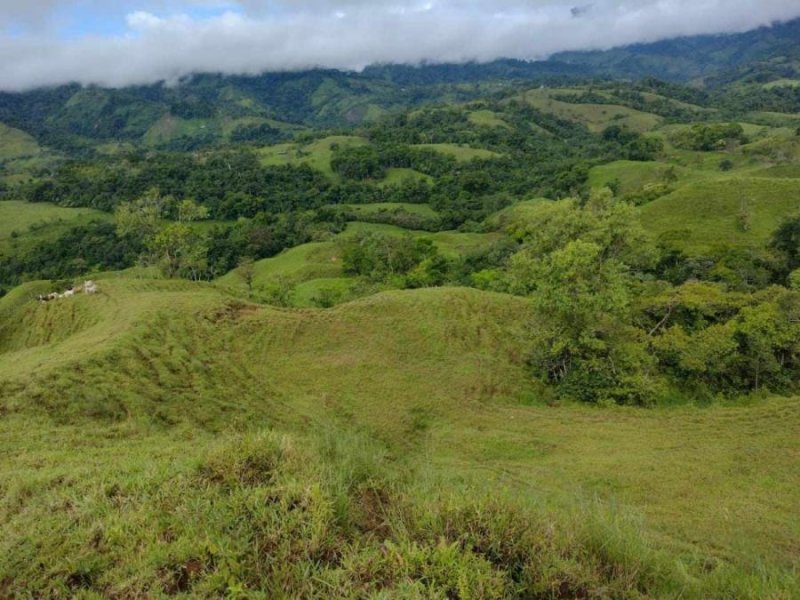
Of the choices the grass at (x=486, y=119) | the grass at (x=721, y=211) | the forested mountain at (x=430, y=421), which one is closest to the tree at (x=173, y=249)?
the forested mountain at (x=430, y=421)

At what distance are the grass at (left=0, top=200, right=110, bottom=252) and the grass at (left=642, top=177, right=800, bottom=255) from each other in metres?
103

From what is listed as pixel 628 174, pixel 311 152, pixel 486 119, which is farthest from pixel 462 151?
pixel 628 174

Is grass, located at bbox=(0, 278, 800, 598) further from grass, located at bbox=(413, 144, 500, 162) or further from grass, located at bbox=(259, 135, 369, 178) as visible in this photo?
grass, located at bbox=(413, 144, 500, 162)

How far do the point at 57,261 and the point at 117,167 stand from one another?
2369 inches

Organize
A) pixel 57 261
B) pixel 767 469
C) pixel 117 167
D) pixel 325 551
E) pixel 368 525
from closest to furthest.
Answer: pixel 325 551
pixel 368 525
pixel 767 469
pixel 57 261
pixel 117 167

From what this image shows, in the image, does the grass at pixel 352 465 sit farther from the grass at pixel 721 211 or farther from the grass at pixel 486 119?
the grass at pixel 486 119

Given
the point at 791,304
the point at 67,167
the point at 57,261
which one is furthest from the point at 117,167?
the point at 791,304

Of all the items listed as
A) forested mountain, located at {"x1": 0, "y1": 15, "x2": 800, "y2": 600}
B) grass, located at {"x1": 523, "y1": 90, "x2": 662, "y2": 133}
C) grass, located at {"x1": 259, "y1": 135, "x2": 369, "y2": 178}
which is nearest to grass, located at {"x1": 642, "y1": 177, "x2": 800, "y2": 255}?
forested mountain, located at {"x1": 0, "y1": 15, "x2": 800, "y2": 600}

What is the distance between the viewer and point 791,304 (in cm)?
2447

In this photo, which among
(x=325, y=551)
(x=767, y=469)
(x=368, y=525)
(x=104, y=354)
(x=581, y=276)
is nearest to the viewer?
(x=325, y=551)

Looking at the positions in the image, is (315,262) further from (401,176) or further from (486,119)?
(486,119)

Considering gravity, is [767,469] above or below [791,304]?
below

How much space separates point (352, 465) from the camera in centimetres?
650

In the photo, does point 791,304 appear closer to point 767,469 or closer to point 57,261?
point 767,469
